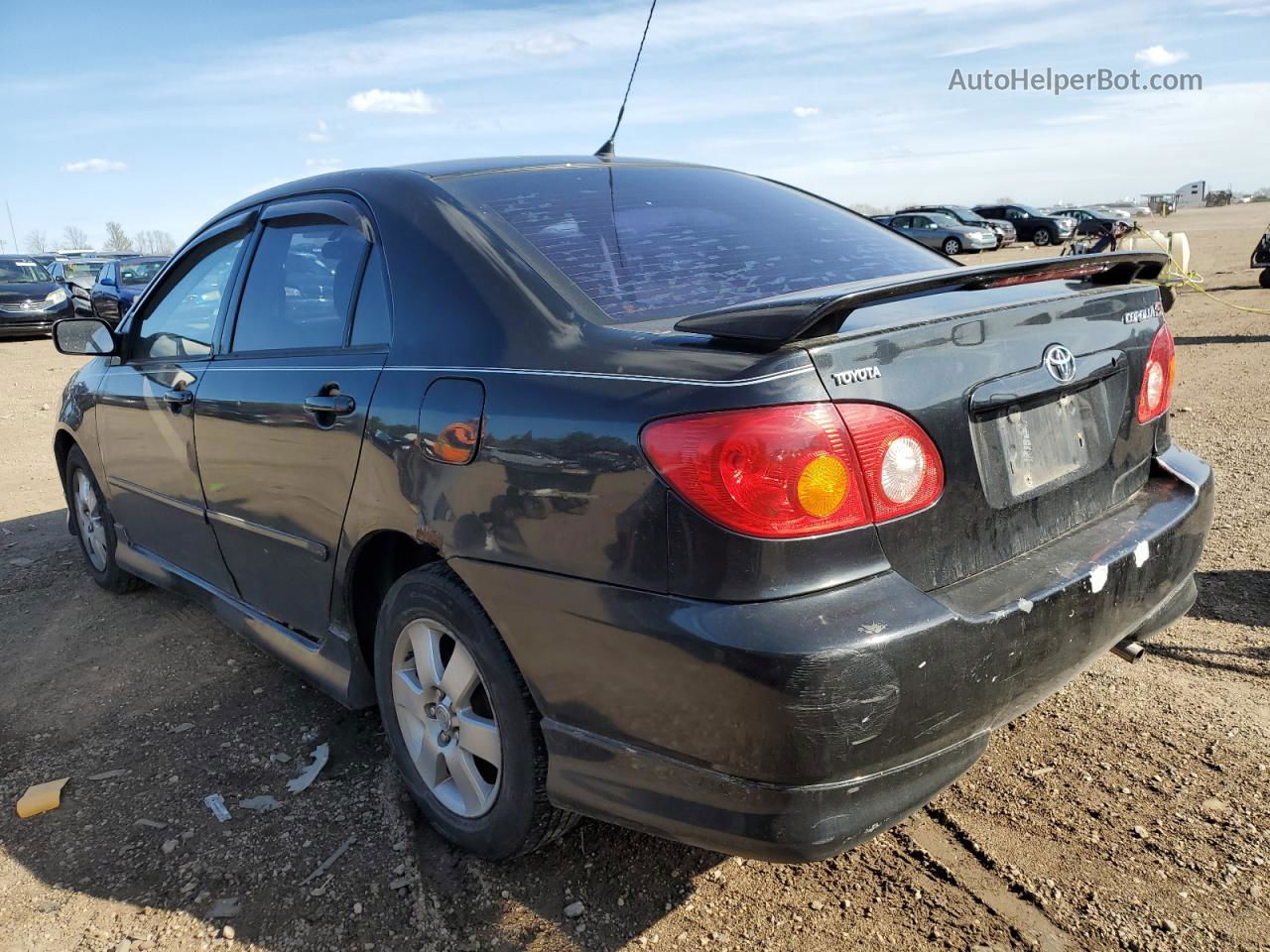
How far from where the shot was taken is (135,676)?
379 cm

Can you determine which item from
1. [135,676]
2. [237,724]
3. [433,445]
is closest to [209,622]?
[135,676]

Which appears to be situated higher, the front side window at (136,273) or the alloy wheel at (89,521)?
the front side window at (136,273)

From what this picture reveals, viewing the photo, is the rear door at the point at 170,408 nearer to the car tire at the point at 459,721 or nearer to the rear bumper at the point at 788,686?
the car tire at the point at 459,721

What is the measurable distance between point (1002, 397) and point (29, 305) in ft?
67.4

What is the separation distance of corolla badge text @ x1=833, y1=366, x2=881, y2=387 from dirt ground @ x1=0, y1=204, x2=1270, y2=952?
1.25m

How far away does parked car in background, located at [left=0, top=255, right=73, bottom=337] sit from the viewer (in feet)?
59.4

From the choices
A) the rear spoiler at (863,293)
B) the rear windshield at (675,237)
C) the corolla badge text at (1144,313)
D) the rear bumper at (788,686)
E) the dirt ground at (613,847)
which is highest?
the rear windshield at (675,237)

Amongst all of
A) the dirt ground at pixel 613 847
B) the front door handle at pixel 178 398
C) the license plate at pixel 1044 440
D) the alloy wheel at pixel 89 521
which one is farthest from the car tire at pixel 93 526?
the license plate at pixel 1044 440

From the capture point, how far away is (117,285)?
17.4 metres

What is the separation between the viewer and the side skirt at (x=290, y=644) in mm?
2807

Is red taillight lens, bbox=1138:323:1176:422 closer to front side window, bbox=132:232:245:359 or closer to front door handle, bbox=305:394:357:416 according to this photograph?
front door handle, bbox=305:394:357:416

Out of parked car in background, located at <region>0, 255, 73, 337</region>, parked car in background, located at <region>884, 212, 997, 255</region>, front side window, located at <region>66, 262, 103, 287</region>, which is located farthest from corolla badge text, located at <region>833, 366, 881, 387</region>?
parked car in background, located at <region>884, 212, 997, 255</region>

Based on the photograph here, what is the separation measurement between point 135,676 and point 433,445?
2.28 meters

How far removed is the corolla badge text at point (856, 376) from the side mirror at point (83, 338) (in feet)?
11.2
